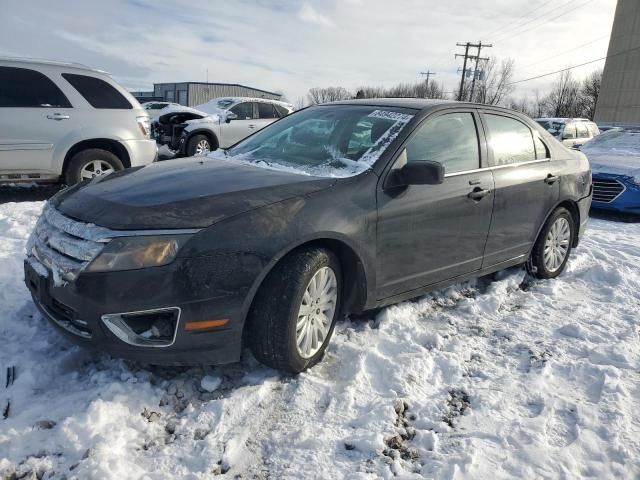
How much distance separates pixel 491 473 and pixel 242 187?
1.82 m

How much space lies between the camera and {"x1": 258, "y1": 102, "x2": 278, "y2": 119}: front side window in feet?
42.5

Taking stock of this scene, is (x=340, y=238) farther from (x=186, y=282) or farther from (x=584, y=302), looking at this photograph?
(x=584, y=302)

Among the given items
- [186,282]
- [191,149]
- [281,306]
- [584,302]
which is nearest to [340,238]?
[281,306]

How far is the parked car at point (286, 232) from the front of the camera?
242cm

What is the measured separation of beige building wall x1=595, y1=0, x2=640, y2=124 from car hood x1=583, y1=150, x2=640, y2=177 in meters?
46.2

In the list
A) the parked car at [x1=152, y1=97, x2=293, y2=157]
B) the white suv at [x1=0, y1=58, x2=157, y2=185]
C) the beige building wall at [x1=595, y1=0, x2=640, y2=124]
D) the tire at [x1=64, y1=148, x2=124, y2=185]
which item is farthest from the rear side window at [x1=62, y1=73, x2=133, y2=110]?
the beige building wall at [x1=595, y1=0, x2=640, y2=124]

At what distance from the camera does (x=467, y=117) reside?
12.7 feet

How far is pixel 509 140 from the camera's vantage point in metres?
4.21

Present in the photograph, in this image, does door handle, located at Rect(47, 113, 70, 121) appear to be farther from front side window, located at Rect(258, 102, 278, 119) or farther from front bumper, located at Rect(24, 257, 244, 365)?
front side window, located at Rect(258, 102, 278, 119)

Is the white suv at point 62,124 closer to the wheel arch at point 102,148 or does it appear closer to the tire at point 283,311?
the wheel arch at point 102,148

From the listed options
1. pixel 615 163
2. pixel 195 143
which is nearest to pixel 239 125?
pixel 195 143

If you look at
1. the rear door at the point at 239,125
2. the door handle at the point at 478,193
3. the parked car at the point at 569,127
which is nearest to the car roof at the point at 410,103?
the door handle at the point at 478,193

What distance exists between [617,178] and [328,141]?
6291 mm

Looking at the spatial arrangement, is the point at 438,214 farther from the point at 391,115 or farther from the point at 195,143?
the point at 195,143
